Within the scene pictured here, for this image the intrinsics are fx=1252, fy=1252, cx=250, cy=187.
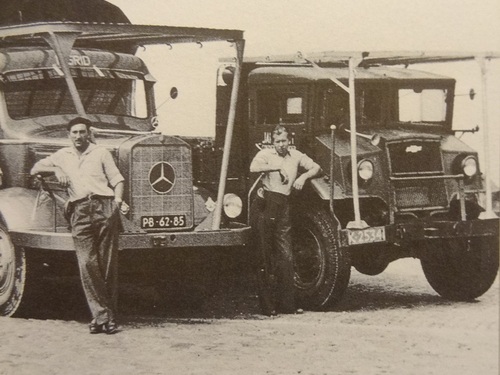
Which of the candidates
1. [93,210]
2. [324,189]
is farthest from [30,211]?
[324,189]

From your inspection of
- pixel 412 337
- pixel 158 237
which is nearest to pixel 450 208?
pixel 412 337

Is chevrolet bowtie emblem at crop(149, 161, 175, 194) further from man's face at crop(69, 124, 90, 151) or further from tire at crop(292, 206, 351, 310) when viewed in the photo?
tire at crop(292, 206, 351, 310)

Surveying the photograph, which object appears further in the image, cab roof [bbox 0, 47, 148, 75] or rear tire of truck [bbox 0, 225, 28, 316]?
cab roof [bbox 0, 47, 148, 75]

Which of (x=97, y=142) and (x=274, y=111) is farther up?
(x=274, y=111)

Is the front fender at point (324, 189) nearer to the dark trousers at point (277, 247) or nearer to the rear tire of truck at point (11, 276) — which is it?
the dark trousers at point (277, 247)

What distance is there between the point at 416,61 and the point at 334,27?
2.99 feet

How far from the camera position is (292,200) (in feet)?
26.4

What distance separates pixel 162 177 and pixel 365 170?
132 centimetres

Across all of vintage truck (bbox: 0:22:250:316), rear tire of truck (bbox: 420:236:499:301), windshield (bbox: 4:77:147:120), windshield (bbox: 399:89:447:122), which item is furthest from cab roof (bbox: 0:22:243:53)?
rear tire of truck (bbox: 420:236:499:301)

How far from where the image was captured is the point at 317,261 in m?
8.07

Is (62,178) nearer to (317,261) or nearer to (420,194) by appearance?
(317,261)

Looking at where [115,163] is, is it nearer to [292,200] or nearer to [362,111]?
[292,200]

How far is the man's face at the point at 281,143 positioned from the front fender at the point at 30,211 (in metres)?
1.39

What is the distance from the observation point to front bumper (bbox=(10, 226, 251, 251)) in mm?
7363
